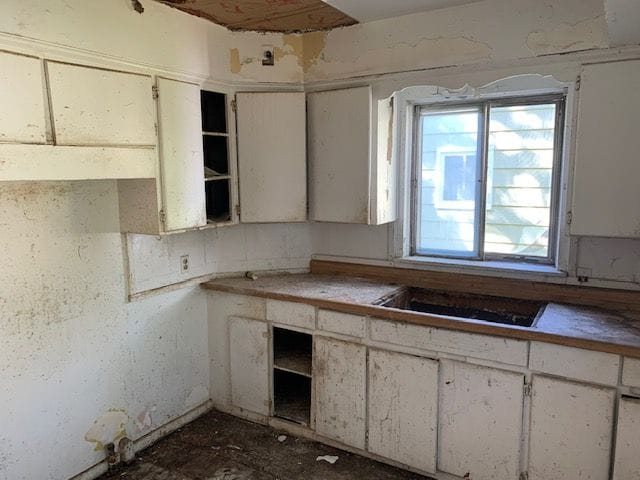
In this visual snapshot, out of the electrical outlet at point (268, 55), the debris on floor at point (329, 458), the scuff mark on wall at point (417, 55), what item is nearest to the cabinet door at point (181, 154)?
the electrical outlet at point (268, 55)

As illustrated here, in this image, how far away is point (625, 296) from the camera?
2406 millimetres

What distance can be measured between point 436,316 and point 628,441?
909 mm

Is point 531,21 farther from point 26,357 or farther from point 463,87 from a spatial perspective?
point 26,357

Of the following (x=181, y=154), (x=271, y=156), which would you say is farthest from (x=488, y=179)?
(x=181, y=154)

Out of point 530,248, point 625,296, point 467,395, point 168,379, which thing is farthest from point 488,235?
point 168,379

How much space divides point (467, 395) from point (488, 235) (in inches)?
42.9

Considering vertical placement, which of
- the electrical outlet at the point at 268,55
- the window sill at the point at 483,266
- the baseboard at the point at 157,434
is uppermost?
the electrical outlet at the point at 268,55

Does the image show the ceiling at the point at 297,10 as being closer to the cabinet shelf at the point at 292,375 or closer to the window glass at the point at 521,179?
the window glass at the point at 521,179

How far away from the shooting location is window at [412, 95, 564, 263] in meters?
2.74

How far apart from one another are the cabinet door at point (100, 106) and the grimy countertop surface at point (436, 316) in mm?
1102

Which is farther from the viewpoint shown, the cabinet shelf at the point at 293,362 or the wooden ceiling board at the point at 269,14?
the cabinet shelf at the point at 293,362

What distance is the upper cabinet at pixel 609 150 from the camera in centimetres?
215

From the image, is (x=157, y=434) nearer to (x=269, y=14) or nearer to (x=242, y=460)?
(x=242, y=460)

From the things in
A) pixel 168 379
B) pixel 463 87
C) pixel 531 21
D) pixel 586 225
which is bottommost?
pixel 168 379
